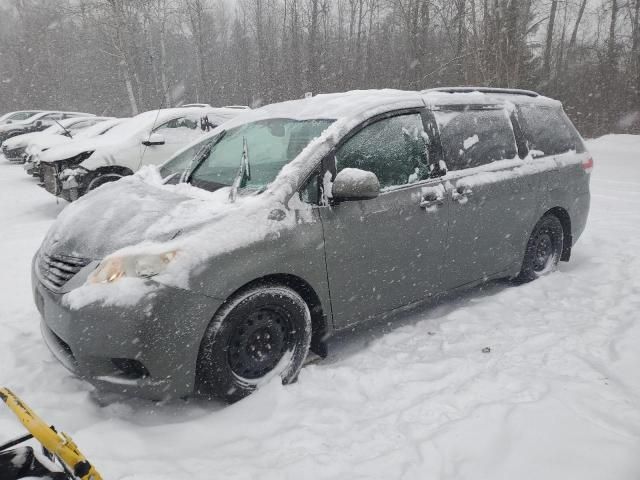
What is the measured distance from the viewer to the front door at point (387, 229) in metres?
3.18

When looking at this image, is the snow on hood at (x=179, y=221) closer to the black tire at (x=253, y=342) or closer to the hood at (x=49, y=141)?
the black tire at (x=253, y=342)

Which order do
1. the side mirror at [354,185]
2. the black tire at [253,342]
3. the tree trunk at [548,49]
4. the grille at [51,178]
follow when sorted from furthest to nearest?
the tree trunk at [548,49]
the grille at [51,178]
the side mirror at [354,185]
the black tire at [253,342]

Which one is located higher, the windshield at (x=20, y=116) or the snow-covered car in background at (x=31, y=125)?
the windshield at (x=20, y=116)

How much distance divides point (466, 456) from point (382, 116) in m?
2.19

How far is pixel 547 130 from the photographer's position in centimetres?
477

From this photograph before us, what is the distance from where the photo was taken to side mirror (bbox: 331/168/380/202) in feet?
9.78

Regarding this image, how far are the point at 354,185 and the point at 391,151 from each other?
669 millimetres

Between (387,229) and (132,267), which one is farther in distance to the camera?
(387,229)

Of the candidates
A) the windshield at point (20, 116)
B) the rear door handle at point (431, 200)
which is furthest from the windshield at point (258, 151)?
the windshield at point (20, 116)

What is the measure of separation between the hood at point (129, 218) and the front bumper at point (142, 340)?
1.04 ft

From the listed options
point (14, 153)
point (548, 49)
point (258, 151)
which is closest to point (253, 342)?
point (258, 151)

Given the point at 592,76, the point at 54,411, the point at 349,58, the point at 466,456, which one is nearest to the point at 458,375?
the point at 466,456

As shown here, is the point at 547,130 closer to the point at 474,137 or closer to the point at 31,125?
the point at 474,137

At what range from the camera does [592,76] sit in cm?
2211
